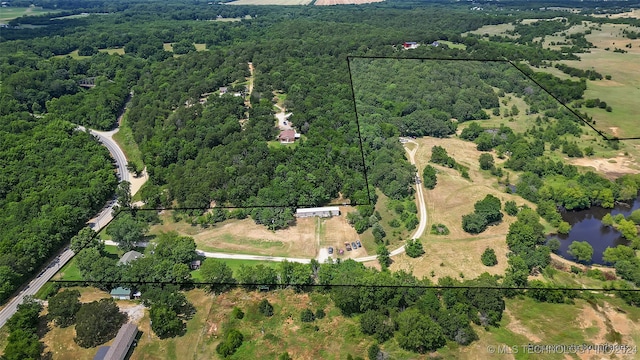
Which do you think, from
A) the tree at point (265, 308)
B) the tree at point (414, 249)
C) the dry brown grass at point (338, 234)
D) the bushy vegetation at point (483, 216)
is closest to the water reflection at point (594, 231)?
the bushy vegetation at point (483, 216)

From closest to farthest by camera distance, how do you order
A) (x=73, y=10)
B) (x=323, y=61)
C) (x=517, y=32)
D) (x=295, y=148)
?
(x=295, y=148) < (x=323, y=61) < (x=517, y=32) < (x=73, y=10)

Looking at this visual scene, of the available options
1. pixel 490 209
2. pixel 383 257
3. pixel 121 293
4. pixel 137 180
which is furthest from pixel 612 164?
pixel 137 180

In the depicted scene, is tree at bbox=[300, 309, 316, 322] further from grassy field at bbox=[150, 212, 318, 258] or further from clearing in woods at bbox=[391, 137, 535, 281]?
clearing in woods at bbox=[391, 137, 535, 281]

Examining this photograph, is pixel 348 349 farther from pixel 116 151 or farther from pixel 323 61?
pixel 323 61

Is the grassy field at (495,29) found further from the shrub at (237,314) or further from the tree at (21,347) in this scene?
the tree at (21,347)

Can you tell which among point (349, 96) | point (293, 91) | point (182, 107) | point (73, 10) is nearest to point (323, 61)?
point (293, 91)

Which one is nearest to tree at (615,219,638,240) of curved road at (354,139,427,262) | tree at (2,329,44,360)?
curved road at (354,139,427,262)
